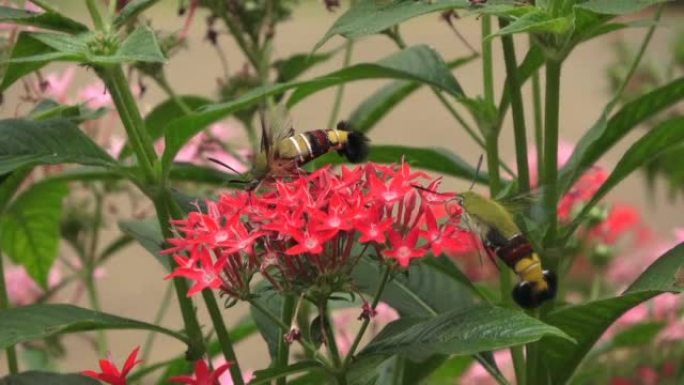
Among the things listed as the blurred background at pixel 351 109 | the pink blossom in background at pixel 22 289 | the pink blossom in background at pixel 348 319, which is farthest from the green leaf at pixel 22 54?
the blurred background at pixel 351 109

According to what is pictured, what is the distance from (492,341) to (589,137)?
0.34 metres

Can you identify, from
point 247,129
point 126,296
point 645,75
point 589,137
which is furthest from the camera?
point 126,296

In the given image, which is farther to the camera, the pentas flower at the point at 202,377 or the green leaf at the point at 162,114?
the green leaf at the point at 162,114

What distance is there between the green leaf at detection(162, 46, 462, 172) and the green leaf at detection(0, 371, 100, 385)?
172mm

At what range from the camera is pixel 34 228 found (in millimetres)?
1500

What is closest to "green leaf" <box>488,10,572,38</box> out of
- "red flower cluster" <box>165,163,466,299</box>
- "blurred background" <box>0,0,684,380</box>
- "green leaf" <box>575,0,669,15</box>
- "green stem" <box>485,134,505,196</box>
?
"green leaf" <box>575,0,669,15</box>

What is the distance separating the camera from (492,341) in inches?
34.6

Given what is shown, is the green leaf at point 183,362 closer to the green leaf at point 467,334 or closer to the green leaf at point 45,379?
the green leaf at point 45,379

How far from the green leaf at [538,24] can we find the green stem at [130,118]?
28 cm

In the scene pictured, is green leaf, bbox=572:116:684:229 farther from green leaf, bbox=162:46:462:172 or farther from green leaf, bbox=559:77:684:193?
green leaf, bbox=162:46:462:172

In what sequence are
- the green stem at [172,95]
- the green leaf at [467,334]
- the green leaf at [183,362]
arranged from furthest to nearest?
the green stem at [172,95]
the green leaf at [183,362]
the green leaf at [467,334]

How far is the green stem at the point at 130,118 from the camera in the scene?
1.03 m

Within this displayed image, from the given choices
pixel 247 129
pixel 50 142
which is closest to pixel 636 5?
pixel 50 142

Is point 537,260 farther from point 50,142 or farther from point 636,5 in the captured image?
point 50,142
